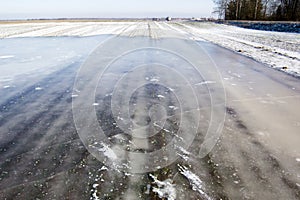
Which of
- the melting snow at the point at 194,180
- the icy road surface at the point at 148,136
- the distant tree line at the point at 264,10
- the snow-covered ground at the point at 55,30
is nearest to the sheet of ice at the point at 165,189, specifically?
the icy road surface at the point at 148,136

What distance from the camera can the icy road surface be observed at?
3.07m

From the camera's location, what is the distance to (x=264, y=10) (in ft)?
188

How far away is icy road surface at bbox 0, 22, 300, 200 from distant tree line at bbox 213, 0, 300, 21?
46.3 metres

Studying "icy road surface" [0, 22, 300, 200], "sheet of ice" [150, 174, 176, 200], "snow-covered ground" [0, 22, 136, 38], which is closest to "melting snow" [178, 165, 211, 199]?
"icy road surface" [0, 22, 300, 200]

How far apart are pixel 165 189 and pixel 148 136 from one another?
1337mm

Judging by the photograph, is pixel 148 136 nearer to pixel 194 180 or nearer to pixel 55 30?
pixel 194 180

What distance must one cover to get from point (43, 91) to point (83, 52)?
21.9ft

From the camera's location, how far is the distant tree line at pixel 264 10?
4619cm

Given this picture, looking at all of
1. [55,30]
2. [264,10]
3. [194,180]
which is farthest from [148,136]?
[264,10]

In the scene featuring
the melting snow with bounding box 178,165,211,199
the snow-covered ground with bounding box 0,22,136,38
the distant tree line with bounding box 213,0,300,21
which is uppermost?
the distant tree line with bounding box 213,0,300,21

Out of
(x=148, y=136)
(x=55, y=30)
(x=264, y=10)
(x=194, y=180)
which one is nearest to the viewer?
(x=194, y=180)

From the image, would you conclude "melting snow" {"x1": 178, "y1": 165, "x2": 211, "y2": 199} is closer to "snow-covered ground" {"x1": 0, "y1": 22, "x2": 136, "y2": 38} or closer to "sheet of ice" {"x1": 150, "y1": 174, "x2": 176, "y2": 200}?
"sheet of ice" {"x1": 150, "y1": 174, "x2": 176, "y2": 200}

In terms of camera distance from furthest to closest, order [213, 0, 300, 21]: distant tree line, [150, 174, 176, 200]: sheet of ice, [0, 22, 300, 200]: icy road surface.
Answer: [213, 0, 300, 21]: distant tree line
[0, 22, 300, 200]: icy road surface
[150, 174, 176, 200]: sheet of ice

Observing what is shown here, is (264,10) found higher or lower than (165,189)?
higher
